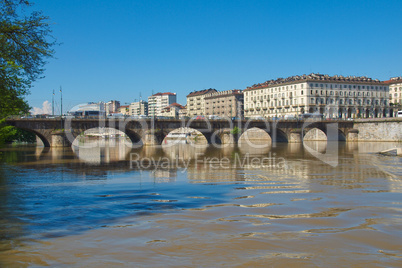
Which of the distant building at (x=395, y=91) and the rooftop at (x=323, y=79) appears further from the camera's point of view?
the distant building at (x=395, y=91)

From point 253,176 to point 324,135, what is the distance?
274ft

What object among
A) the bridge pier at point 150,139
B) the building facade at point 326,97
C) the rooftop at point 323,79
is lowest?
the bridge pier at point 150,139

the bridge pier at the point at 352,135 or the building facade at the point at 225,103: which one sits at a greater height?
the building facade at the point at 225,103

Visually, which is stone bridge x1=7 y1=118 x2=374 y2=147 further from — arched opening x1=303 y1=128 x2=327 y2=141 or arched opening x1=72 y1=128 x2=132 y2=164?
arched opening x1=72 y1=128 x2=132 y2=164

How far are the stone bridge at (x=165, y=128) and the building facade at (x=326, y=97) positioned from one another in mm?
32523

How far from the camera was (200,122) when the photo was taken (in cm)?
8031

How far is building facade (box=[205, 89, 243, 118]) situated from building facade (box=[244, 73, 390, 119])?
23957 mm

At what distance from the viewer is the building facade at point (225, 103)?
17675 cm

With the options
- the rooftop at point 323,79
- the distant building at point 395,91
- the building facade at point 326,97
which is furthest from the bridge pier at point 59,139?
the distant building at point 395,91

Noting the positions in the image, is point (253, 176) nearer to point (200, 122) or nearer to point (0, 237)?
point (0, 237)

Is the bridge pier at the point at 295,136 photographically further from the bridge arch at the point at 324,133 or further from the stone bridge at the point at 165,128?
the bridge arch at the point at 324,133

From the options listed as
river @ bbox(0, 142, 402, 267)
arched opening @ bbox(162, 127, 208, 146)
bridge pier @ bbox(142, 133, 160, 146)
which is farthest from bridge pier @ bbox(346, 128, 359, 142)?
river @ bbox(0, 142, 402, 267)

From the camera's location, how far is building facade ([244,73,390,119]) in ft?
443

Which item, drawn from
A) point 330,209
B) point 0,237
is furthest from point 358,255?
point 0,237
